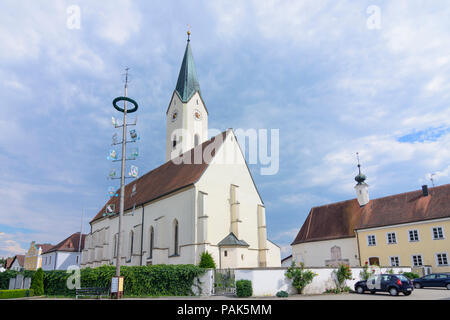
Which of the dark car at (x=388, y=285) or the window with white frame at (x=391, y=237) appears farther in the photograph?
the window with white frame at (x=391, y=237)

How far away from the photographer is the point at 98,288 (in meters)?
20.5

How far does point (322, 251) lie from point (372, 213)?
283 inches

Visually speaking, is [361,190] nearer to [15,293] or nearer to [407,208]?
[407,208]

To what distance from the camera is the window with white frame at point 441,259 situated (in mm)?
29906

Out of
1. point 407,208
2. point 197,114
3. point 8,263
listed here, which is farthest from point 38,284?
point 8,263

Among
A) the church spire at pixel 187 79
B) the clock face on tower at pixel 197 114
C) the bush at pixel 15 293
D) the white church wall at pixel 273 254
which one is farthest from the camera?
the church spire at pixel 187 79

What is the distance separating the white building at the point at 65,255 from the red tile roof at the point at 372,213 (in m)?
37.4

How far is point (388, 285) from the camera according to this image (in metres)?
19.2

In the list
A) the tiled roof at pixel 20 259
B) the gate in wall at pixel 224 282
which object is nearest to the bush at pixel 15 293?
the gate in wall at pixel 224 282

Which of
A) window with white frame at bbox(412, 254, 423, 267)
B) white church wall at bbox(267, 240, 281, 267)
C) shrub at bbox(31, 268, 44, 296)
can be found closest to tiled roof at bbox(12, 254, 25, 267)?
shrub at bbox(31, 268, 44, 296)

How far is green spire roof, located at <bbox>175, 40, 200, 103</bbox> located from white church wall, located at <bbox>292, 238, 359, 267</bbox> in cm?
2320

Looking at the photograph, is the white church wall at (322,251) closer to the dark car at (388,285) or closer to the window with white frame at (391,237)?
the window with white frame at (391,237)

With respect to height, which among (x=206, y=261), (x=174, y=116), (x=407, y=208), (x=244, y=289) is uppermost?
(x=174, y=116)
